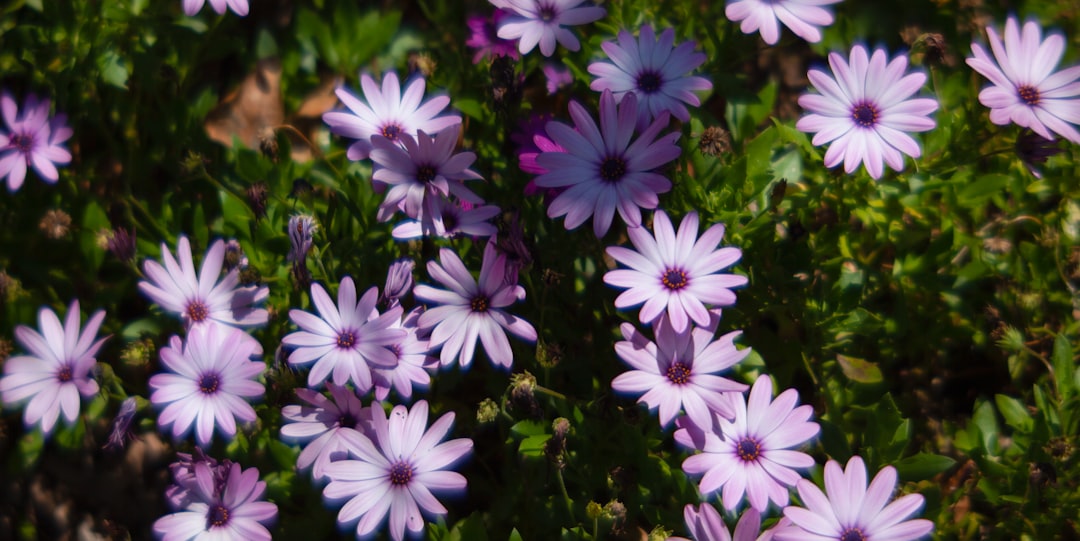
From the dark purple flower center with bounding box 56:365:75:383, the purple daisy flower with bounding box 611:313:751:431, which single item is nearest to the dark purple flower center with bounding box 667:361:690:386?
the purple daisy flower with bounding box 611:313:751:431

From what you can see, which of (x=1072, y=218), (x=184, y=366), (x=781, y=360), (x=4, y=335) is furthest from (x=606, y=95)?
(x=4, y=335)

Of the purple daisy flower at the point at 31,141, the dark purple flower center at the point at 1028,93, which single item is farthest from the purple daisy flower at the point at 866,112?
the purple daisy flower at the point at 31,141

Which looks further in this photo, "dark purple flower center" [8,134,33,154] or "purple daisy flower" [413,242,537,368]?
"dark purple flower center" [8,134,33,154]

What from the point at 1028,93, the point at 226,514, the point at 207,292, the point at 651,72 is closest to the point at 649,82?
the point at 651,72

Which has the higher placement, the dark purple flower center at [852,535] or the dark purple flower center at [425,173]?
the dark purple flower center at [425,173]

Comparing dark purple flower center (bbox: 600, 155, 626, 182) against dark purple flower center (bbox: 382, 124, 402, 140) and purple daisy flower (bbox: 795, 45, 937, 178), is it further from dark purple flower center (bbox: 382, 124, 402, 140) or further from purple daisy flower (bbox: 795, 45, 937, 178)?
dark purple flower center (bbox: 382, 124, 402, 140)

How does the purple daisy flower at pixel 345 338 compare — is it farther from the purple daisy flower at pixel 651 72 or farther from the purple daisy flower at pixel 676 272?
the purple daisy flower at pixel 651 72

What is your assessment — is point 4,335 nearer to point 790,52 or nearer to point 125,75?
point 125,75
